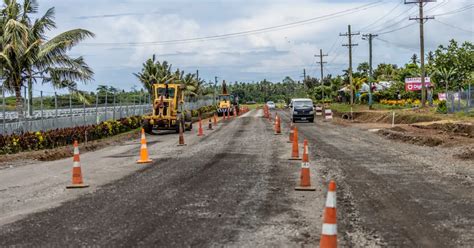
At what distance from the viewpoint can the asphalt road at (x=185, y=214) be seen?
7344mm

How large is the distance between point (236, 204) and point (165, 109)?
930 inches

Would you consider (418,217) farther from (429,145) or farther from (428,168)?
(429,145)

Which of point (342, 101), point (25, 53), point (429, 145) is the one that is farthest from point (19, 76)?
point (342, 101)

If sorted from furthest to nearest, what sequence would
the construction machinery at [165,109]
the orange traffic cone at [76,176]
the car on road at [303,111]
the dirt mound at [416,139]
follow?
the car on road at [303,111] < the construction machinery at [165,109] < the dirt mound at [416,139] < the orange traffic cone at [76,176]

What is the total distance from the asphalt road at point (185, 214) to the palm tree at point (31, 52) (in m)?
14.3

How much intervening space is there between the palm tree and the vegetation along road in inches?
413

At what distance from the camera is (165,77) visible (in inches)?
2459

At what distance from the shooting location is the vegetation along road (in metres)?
7.43

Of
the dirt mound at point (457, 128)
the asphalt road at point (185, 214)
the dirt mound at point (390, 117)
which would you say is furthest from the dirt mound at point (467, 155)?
the dirt mound at point (390, 117)

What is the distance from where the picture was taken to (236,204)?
9703mm

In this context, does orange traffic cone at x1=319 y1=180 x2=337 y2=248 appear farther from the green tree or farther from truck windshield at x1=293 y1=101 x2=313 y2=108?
the green tree

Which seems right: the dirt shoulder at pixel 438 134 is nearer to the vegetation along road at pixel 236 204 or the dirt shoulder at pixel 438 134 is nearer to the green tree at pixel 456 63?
the vegetation along road at pixel 236 204

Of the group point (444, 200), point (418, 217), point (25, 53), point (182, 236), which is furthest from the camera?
point (25, 53)

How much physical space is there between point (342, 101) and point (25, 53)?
243 ft
